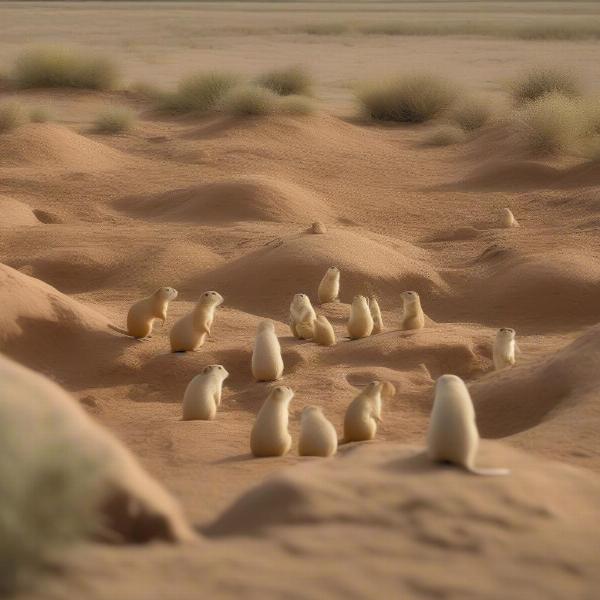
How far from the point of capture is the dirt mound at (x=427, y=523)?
12.4 feet

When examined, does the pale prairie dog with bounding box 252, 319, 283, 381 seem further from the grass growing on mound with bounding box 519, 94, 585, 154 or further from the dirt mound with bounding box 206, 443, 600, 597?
the grass growing on mound with bounding box 519, 94, 585, 154

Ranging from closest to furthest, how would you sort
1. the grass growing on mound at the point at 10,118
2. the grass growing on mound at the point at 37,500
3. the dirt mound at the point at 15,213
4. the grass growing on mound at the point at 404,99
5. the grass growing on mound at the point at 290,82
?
1. the grass growing on mound at the point at 37,500
2. the dirt mound at the point at 15,213
3. the grass growing on mound at the point at 10,118
4. the grass growing on mound at the point at 404,99
5. the grass growing on mound at the point at 290,82

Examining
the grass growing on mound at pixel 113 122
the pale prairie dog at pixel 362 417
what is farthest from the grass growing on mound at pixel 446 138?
the pale prairie dog at pixel 362 417

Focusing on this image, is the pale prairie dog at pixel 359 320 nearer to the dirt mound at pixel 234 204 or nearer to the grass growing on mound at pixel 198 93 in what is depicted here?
the dirt mound at pixel 234 204

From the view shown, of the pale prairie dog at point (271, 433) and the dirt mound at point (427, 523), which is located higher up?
the dirt mound at point (427, 523)

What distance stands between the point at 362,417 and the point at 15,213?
7.95m

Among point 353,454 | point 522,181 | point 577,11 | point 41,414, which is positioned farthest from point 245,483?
point 577,11

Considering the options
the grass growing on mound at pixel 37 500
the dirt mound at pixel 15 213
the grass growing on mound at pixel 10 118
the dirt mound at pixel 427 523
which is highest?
the grass growing on mound at pixel 37 500

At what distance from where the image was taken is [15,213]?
1357cm

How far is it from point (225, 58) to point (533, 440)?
30314mm

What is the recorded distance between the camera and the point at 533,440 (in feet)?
20.6

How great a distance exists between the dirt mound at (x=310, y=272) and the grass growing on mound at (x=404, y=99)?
10.5 m

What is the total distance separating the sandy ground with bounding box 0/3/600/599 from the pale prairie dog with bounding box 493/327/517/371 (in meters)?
0.22

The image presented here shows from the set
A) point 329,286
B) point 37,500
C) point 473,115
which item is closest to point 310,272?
point 329,286
